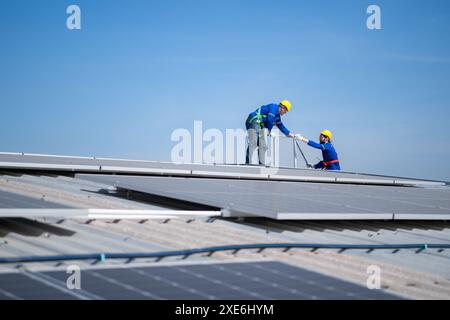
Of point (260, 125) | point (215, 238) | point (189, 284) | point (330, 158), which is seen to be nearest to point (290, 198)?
point (215, 238)

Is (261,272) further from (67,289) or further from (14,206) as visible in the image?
(14,206)

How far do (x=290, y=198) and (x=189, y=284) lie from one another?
6.96 m

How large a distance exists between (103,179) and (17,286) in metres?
7.98

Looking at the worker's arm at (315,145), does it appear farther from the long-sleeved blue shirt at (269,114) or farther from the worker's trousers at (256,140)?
the worker's trousers at (256,140)

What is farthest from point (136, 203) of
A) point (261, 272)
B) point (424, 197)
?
point (424, 197)

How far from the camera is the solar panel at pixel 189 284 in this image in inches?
272

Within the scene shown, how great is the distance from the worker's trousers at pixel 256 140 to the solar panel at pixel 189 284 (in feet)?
48.0

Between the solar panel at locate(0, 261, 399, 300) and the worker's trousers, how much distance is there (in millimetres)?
14645

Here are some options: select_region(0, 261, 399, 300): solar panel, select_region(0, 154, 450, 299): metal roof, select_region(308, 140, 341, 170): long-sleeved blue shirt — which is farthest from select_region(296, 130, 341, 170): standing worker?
select_region(0, 261, 399, 300): solar panel

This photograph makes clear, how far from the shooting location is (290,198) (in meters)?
14.3

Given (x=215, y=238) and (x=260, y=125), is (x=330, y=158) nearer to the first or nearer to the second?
(x=260, y=125)

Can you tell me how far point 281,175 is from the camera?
19.6 m

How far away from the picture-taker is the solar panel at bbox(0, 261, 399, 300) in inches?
272
